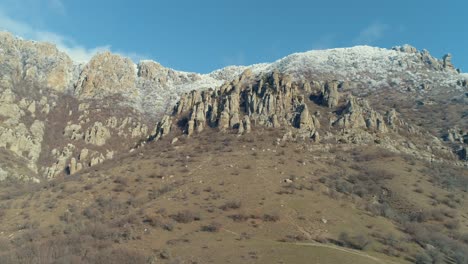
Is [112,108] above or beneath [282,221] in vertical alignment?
above

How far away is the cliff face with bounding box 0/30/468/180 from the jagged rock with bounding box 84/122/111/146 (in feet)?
1.19

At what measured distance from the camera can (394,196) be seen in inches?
2616

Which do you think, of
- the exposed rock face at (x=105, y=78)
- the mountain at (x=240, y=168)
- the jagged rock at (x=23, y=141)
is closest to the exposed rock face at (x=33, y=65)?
the mountain at (x=240, y=168)

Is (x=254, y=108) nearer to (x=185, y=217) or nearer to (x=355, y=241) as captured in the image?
(x=185, y=217)

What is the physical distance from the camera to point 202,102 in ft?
399

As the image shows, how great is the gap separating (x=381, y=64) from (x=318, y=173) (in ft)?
403

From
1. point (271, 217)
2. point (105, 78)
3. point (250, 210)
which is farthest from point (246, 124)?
point (105, 78)

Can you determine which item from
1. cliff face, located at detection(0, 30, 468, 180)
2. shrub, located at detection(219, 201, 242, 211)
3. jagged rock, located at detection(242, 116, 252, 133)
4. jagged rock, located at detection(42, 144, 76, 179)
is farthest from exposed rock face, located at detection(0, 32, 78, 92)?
shrub, located at detection(219, 201, 242, 211)

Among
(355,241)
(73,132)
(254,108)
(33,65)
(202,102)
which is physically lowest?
(355,241)

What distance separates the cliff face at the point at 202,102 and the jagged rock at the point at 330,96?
0.33 m

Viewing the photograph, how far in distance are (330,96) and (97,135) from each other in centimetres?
8026

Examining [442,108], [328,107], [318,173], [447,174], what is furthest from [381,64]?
[318,173]

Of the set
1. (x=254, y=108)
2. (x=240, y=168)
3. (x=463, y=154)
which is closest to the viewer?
(x=240, y=168)

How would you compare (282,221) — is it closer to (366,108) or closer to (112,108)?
(366,108)
